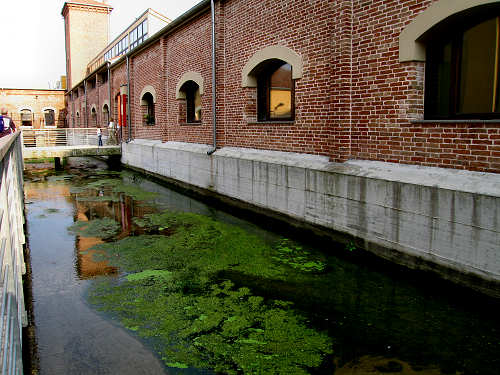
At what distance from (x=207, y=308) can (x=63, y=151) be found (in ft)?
57.2

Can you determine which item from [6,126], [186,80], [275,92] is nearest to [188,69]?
[186,80]

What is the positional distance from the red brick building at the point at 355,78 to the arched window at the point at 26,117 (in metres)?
41.5

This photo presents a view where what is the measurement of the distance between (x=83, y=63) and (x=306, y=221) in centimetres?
4785

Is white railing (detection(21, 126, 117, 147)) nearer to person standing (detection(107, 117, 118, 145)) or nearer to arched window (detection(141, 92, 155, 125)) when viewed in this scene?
person standing (detection(107, 117, 118, 145))

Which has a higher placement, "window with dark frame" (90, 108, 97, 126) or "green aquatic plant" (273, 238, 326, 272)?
"window with dark frame" (90, 108, 97, 126)

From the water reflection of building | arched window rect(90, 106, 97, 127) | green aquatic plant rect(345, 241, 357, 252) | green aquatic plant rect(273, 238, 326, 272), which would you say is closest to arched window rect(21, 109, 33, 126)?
arched window rect(90, 106, 97, 127)

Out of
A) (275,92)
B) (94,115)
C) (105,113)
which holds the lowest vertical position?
(275,92)

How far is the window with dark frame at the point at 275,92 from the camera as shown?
9.59 metres

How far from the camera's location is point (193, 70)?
1371 cm

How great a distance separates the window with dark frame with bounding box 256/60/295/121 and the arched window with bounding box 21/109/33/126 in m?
45.6

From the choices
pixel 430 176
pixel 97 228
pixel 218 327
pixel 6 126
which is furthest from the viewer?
pixel 6 126

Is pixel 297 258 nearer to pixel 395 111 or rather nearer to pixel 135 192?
pixel 395 111

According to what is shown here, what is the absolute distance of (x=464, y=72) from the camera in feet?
19.5

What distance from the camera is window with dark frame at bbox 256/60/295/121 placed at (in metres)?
9.59
